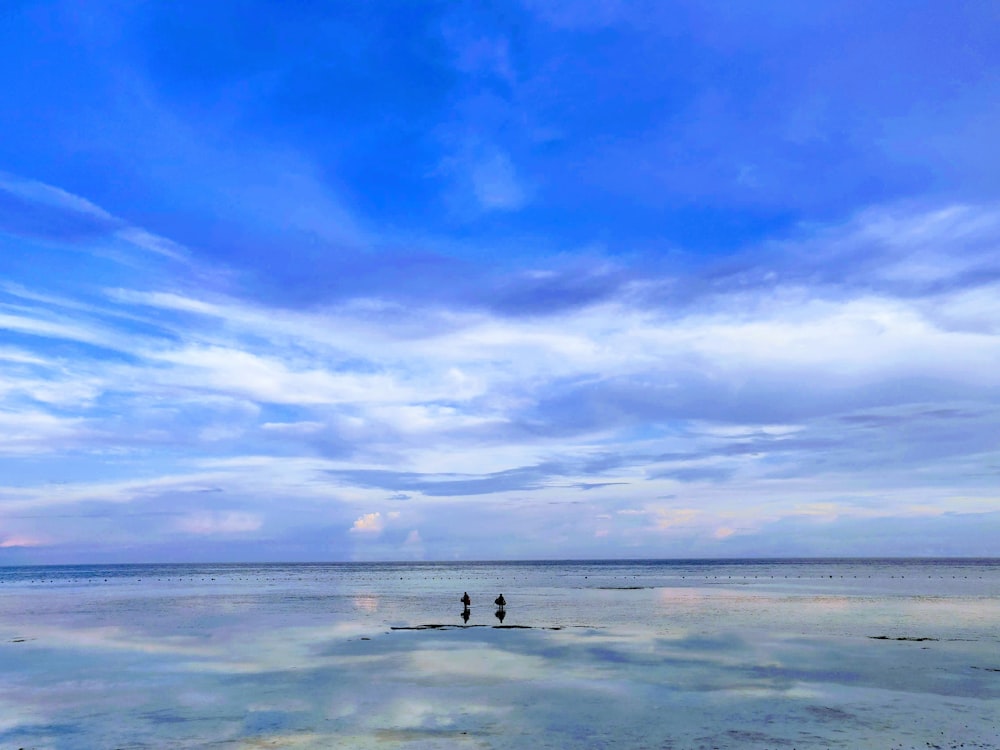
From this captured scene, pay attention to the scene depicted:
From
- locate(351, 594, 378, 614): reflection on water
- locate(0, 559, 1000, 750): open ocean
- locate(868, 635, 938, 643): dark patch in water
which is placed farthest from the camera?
locate(351, 594, 378, 614): reflection on water

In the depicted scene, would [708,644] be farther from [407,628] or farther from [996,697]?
[407,628]

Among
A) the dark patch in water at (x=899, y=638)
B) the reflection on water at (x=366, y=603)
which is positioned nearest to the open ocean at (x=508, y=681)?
the dark patch in water at (x=899, y=638)

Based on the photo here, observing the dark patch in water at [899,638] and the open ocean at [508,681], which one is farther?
the dark patch in water at [899,638]

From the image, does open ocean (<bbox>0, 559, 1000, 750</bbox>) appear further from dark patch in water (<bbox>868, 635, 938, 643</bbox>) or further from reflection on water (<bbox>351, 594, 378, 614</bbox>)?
reflection on water (<bbox>351, 594, 378, 614</bbox>)

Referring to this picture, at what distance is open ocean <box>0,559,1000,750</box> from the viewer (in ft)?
82.6

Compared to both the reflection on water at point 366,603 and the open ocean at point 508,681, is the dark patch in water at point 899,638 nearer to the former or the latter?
the open ocean at point 508,681

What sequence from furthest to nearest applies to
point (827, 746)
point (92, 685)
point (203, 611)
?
point (203, 611)
point (92, 685)
point (827, 746)

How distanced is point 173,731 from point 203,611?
5235 centimetres

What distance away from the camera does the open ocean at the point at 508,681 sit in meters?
25.2

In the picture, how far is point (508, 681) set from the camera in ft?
113

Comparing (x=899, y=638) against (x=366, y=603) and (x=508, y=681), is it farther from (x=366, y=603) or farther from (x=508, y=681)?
(x=366, y=603)

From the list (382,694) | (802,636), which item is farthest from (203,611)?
(802,636)

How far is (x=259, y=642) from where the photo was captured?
48.5 meters

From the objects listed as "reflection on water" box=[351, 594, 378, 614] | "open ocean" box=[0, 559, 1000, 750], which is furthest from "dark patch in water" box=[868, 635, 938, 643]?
"reflection on water" box=[351, 594, 378, 614]
